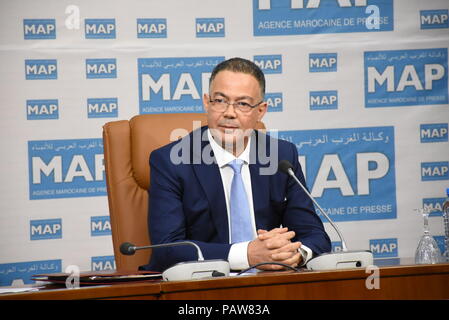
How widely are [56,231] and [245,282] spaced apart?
97.3 inches

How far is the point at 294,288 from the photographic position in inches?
63.5

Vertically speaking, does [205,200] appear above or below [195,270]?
above

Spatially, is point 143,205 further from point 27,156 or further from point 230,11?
point 230,11

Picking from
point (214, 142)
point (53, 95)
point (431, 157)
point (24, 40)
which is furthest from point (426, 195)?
point (24, 40)

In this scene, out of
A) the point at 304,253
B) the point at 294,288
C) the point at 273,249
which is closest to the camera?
the point at 294,288

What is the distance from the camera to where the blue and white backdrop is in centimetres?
379

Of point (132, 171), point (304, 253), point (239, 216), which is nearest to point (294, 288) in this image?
point (304, 253)

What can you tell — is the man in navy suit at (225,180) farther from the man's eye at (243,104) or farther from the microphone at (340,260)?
the microphone at (340,260)

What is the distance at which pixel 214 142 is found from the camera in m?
2.57

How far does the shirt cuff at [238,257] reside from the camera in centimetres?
215

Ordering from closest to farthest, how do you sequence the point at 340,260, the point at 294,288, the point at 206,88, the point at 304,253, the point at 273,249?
the point at 294,288
the point at 340,260
the point at 273,249
the point at 304,253
the point at 206,88

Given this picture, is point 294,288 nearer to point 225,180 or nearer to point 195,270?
point 195,270

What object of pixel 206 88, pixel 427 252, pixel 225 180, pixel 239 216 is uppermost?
pixel 206 88

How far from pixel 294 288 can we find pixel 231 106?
3.50 feet
